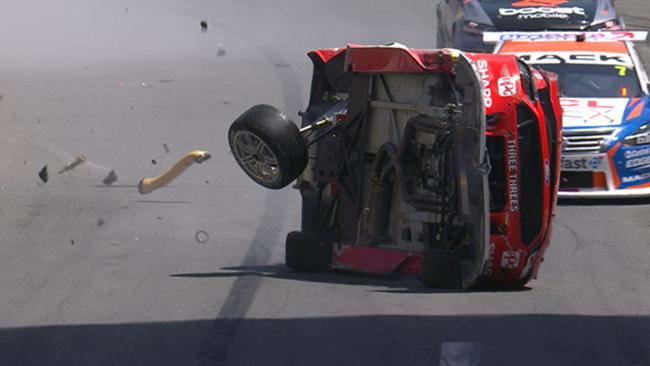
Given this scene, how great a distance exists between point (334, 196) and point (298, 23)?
1642cm

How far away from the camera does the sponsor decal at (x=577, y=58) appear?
1401 centimetres

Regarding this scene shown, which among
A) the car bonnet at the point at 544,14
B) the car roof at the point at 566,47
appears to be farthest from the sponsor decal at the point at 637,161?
the car bonnet at the point at 544,14

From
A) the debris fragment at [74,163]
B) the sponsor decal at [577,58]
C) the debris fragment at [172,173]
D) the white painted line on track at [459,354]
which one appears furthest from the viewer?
the sponsor decal at [577,58]

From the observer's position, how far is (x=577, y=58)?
14062 mm

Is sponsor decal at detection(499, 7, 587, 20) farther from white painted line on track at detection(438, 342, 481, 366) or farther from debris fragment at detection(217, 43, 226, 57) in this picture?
white painted line on track at detection(438, 342, 481, 366)

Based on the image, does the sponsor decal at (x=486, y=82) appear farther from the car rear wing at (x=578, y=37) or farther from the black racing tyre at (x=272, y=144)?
the car rear wing at (x=578, y=37)

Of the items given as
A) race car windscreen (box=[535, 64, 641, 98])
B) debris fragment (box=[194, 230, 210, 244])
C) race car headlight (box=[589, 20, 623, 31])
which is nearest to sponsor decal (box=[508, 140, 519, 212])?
debris fragment (box=[194, 230, 210, 244])

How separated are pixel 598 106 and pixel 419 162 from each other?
5.11m

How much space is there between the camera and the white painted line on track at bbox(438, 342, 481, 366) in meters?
6.41

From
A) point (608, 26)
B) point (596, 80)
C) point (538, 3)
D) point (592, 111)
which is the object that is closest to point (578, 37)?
point (596, 80)

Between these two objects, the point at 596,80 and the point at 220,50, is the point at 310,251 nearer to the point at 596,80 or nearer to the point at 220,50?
the point at 596,80

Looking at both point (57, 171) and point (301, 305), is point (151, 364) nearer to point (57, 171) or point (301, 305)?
point (301, 305)

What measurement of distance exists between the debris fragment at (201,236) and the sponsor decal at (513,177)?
11.4ft

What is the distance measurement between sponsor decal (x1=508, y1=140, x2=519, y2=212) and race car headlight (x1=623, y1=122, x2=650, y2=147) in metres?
4.75
